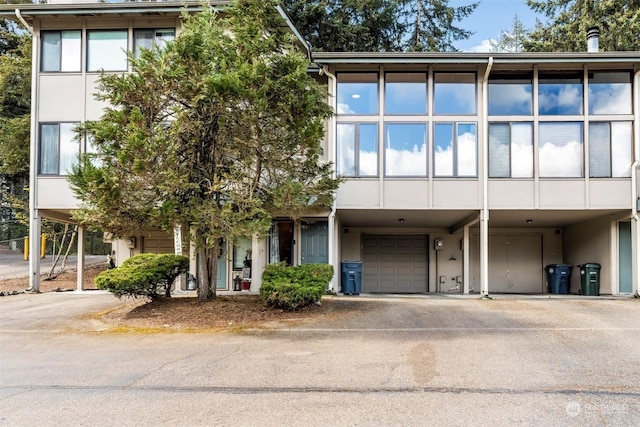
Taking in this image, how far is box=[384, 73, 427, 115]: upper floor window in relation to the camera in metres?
13.4

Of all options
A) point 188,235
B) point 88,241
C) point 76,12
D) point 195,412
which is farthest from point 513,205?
point 88,241

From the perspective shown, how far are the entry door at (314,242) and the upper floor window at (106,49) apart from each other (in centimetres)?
661

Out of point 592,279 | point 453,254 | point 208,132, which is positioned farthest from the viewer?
point 453,254

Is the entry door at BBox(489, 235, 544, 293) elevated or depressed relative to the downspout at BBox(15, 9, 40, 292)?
depressed

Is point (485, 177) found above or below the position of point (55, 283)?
above

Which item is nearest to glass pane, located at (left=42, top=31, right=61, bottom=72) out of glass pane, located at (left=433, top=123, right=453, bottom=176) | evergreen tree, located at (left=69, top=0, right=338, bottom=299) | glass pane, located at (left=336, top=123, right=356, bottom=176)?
evergreen tree, located at (left=69, top=0, right=338, bottom=299)

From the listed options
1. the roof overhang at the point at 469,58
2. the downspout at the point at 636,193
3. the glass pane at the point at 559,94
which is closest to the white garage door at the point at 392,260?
the glass pane at the point at 559,94

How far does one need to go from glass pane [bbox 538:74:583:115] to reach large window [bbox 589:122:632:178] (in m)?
0.72

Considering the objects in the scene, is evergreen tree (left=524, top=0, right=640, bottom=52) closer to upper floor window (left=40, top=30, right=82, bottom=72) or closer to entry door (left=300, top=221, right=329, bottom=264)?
entry door (left=300, top=221, right=329, bottom=264)

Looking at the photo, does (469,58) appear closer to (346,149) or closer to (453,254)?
(346,149)

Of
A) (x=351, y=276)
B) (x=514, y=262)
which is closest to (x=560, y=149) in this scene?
(x=514, y=262)

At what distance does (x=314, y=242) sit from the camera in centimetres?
1384

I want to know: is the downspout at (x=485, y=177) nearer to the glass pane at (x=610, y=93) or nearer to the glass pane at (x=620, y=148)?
the glass pane at (x=610, y=93)

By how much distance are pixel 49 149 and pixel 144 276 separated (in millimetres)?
6101
